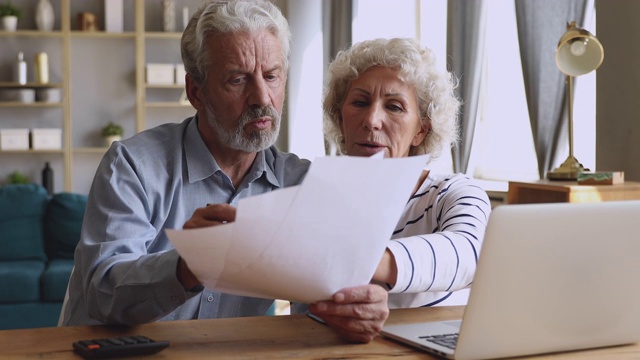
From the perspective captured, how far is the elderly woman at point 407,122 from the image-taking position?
160 centimetres

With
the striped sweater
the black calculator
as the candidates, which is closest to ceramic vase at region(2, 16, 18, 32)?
the striped sweater

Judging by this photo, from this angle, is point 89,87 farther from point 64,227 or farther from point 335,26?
point 64,227

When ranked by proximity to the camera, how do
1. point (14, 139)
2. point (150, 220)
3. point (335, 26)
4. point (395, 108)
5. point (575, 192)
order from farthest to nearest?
1. point (14, 139)
2. point (335, 26)
3. point (575, 192)
4. point (395, 108)
5. point (150, 220)

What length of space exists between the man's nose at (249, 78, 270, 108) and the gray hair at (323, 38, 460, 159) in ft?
0.81

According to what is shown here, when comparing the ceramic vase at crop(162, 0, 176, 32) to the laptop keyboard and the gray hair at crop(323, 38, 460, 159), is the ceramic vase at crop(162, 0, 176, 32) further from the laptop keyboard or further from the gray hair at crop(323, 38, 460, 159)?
the laptop keyboard

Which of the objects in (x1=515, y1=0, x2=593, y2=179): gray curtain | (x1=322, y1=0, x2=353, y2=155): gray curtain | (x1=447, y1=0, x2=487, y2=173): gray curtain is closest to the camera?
(x1=515, y1=0, x2=593, y2=179): gray curtain

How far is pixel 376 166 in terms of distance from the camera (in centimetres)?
101

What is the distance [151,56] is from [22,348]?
23.2ft

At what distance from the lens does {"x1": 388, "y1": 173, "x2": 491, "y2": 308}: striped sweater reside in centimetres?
128

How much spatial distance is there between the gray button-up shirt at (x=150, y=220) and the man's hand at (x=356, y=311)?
0.91 feet

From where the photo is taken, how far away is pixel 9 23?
24.6ft

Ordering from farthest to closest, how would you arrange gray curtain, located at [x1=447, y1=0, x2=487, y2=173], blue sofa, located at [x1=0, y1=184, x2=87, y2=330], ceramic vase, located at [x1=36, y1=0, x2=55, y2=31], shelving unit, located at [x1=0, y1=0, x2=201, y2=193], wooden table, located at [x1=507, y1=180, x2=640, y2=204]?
1. shelving unit, located at [x1=0, y1=0, x2=201, y2=193]
2. ceramic vase, located at [x1=36, y1=0, x2=55, y2=31]
3. gray curtain, located at [x1=447, y1=0, x2=487, y2=173]
4. blue sofa, located at [x1=0, y1=184, x2=87, y2=330]
5. wooden table, located at [x1=507, y1=180, x2=640, y2=204]

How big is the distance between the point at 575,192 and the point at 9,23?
580 cm

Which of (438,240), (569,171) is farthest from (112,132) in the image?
(438,240)
